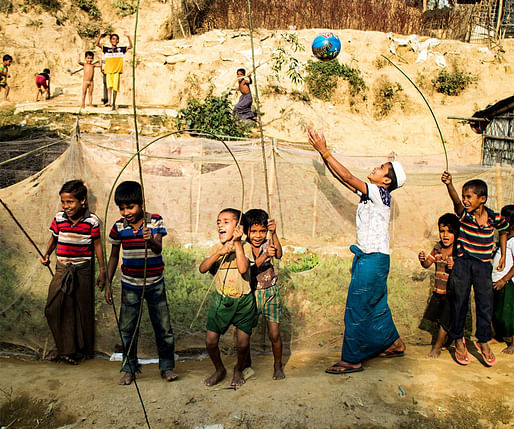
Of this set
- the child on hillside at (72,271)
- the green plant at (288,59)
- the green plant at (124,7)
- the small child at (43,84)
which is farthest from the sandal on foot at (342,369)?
the green plant at (124,7)

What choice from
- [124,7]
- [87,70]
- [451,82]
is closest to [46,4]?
[124,7]

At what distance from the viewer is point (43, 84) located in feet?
41.9

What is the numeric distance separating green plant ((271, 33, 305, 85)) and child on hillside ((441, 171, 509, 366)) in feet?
32.8

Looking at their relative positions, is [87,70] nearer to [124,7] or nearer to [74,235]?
[74,235]

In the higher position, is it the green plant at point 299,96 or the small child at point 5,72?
the small child at point 5,72

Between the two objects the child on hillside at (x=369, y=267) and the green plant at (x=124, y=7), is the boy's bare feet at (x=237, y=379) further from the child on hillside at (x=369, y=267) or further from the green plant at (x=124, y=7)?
the green plant at (x=124, y=7)

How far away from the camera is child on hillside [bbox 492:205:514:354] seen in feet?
13.7

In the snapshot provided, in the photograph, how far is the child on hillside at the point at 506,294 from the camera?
4.18m

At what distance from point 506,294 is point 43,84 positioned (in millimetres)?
12606

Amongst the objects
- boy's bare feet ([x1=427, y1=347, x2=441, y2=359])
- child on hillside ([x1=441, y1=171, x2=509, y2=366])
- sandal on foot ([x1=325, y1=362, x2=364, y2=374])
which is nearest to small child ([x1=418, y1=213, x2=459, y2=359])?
boy's bare feet ([x1=427, y1=347, x2=441, y2=359])

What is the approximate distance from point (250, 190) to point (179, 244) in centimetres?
119

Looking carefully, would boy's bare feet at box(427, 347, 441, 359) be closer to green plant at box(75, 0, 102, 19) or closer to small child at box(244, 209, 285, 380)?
small child at box(244, 209, 285, 380)

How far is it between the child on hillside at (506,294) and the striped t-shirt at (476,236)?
18.6 inches

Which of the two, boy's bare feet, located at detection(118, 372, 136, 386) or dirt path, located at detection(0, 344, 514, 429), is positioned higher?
boy's bare feet, located at detection(118, 372, 136, 386)
